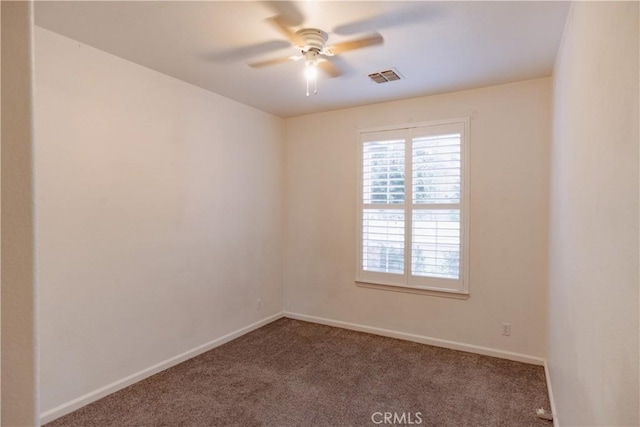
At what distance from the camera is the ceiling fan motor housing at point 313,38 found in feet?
7.47

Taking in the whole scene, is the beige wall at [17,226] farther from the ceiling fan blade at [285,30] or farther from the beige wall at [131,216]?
the beige wall at [131,216]

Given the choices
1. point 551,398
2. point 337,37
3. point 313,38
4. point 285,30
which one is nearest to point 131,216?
point 285,30

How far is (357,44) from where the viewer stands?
2471mm

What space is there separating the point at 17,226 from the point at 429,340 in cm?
376

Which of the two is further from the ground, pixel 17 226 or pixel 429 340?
pixel 17 226

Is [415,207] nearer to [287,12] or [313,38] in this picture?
[313,38]

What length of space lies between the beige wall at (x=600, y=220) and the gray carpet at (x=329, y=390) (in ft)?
2.32

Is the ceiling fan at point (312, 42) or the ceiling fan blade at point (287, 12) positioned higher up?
the ceiling fan blade at point (287, 12)

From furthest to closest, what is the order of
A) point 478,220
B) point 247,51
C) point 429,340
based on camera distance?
point 429,340
point 478,220
point 247,51

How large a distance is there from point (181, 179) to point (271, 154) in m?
1.41

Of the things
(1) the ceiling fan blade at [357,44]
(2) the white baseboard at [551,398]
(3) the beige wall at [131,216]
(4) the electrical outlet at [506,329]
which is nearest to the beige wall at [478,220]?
(4) the electrical outlet at [506,329]

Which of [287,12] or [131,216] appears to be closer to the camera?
[287,12]

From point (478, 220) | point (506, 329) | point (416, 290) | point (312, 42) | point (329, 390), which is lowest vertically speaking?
point (329, 390)

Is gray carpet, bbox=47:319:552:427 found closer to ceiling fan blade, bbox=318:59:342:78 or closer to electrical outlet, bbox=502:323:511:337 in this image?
electrical outlet, bbox=502:323:511:337
